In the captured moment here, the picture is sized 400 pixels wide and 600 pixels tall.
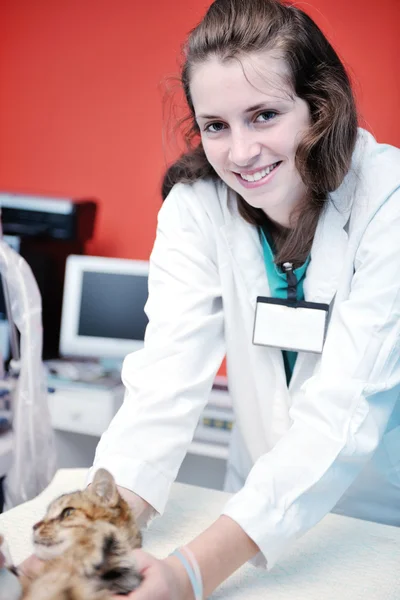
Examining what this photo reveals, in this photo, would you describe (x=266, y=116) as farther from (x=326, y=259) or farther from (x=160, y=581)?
(x=160, y=581)

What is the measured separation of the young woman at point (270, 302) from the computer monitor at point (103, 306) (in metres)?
1.22

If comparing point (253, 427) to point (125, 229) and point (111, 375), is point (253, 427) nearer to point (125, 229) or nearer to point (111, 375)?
point (111, 375)

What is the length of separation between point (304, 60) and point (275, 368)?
1.89 feet

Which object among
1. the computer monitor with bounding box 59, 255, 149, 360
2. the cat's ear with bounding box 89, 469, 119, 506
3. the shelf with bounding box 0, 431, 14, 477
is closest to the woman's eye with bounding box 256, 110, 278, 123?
the cat's ear with bounding box 89, 469, 119, 506

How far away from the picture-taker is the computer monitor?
2646mm

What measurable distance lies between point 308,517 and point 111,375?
1.75m

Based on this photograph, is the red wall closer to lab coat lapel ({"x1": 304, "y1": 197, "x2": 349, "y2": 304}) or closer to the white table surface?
lab coat lapel ({"x1": 304, "y1": 197, "x2": 349, "y2": 304})

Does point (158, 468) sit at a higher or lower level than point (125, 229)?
lower

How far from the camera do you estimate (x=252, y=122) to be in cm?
112

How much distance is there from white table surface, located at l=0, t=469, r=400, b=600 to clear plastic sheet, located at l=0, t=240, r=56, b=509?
69cm

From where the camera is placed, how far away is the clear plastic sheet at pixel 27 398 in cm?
191

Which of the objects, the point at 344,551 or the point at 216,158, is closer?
the point at 344,551

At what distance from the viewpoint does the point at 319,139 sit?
1142 millimetres

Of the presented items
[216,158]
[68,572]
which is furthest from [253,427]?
[68,572]
